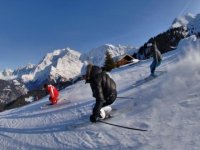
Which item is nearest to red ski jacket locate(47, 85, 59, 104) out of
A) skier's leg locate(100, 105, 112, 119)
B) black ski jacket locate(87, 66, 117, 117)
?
skier's leg locate(100, 105, 112, 119)

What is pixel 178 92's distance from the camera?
1040cm

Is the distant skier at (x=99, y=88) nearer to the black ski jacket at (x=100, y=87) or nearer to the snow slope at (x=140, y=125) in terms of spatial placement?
the black ski jacket at (x=100, y=87)

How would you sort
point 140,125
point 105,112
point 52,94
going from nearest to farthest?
point 140,125, point 105,112, point 52,94

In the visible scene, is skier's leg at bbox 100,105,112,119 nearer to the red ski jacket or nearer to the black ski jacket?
the black ski jacket

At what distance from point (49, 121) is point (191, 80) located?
5.87m

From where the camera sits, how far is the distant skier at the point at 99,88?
Answer: 31.4ft

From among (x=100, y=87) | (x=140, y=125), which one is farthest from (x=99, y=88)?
(x=140, y=125)

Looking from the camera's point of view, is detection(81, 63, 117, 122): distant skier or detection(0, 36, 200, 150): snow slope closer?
detection(0, 36, 200, 150): snow slope

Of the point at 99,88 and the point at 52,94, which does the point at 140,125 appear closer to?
the point at 99,88

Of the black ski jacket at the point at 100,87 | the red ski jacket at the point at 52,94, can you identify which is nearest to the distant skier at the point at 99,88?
the black ski jacket at the point at 100,87

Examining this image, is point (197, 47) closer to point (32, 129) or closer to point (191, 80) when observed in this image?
point (191, 80)

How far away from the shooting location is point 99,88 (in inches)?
376

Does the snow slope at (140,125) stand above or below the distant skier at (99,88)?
below

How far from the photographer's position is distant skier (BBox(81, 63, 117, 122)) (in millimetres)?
9570
